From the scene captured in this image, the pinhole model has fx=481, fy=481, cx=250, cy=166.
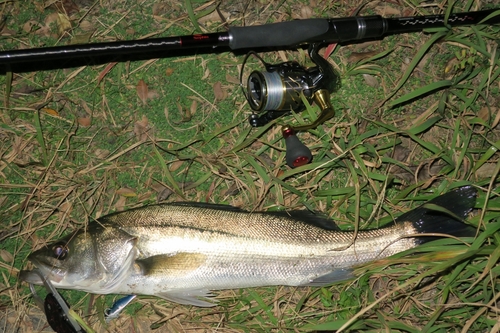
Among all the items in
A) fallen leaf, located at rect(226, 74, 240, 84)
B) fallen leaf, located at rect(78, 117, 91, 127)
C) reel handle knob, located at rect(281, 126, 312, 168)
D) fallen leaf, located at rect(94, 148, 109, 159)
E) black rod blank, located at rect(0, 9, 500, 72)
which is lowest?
fallen leaf, located at rect(94, 148, 109, 159)

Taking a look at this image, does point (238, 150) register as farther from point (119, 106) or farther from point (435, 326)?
point (435, 326)

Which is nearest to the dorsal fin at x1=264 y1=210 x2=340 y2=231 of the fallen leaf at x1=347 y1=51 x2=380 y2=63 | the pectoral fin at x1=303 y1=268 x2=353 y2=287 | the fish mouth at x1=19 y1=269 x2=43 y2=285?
the pectoral fin at x1=303 y1=268 x2=353 y2=287

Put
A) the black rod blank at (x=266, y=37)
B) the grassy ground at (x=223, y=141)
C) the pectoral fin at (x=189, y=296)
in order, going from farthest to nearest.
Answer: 1. the grassy ground at (x=223, y=141)
2. the pectoral fin at (x=189, y=296)
3. the black rod blank at (x=266, y=37)

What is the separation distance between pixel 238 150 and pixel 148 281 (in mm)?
1046

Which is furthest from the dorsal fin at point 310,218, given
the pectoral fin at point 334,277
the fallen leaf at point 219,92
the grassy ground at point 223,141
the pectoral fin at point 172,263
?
the fallen leaf at point 219,92

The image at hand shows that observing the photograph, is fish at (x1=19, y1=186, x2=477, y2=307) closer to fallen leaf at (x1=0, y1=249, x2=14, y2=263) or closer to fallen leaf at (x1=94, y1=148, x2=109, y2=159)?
fallen leaf at (x1=0, y1=249, x2=14, y2=263)

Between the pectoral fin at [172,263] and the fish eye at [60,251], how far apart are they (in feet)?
1.50

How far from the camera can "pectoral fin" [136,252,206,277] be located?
2.91 metres

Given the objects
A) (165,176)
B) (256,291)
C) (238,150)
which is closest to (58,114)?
(165,176)

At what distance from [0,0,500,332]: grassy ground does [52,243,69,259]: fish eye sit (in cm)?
32

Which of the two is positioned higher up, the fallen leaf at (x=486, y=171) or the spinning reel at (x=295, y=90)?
the spinning reel at (x=295, y=90)

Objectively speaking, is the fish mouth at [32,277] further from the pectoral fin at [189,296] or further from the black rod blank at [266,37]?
the black rod blank at [266,37]

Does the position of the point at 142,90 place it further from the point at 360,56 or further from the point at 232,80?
the point at 360,56

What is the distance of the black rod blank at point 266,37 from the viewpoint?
9.01 ft
